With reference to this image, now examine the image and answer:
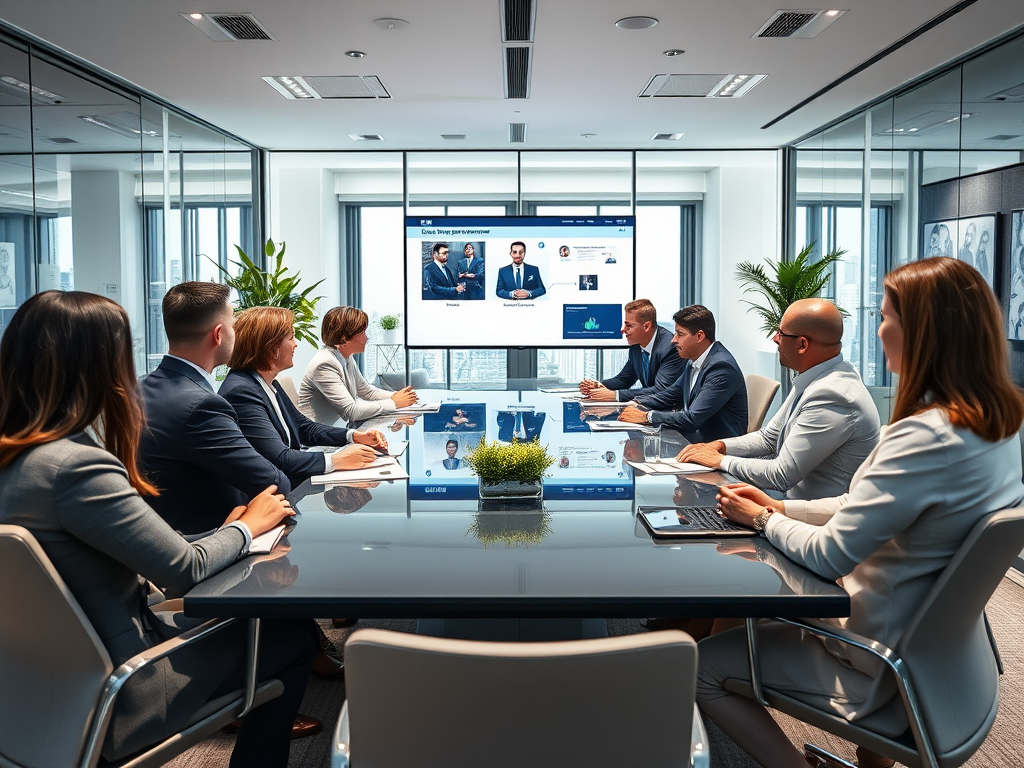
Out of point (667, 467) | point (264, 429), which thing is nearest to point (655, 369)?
point (667, 467)

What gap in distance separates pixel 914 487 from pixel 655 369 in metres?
4.24

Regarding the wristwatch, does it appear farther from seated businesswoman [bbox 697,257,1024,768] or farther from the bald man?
the bald man

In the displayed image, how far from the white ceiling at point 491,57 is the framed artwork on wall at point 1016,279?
1.14 metres

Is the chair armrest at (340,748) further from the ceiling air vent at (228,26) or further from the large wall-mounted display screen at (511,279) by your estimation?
the large wall-mounted display screen at (511,279)

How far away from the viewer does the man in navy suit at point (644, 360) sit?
17.9ft

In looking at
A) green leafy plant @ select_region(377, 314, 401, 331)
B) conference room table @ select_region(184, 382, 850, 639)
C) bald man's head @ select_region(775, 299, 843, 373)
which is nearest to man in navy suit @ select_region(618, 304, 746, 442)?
bald man's head @ select_region(775, 299, 843, 373)

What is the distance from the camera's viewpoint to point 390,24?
15.5 feet

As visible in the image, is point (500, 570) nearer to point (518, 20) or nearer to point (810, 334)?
point (810, 334)

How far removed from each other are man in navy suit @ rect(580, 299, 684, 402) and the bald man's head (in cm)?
241

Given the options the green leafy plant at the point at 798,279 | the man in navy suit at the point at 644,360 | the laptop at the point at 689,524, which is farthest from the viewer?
the green leafy plant at the point at 798,279

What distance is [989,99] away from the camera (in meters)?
4.98

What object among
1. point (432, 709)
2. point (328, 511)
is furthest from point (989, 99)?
point (432, 709)

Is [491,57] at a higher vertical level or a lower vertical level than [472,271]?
higher

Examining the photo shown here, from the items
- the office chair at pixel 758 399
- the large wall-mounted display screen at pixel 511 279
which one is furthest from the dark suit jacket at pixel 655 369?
the large wall-mounted display screen at pixel 511 279
